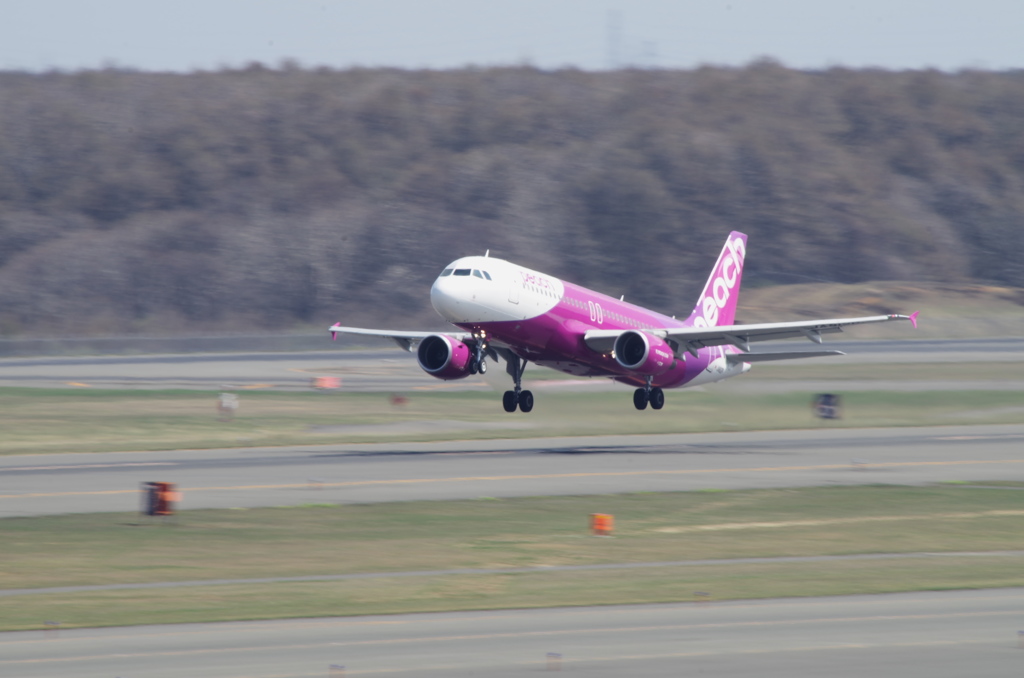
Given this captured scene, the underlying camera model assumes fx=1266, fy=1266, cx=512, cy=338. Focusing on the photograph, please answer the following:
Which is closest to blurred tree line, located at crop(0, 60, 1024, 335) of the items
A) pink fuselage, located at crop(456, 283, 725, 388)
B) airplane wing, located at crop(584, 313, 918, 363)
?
pink fuselage, located at crop(456, 283, 725, 388)

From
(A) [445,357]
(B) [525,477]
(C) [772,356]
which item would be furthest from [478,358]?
(C) [772,356]

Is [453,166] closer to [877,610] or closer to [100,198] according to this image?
[100,198]

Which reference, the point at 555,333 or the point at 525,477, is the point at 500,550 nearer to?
the point at 525,477

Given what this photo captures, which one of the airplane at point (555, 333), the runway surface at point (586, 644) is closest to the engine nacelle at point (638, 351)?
the airplane at point (555, 333)

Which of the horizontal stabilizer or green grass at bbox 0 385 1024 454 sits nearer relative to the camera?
the horizontal stabilizer

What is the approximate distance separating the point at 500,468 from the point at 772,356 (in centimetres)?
1444

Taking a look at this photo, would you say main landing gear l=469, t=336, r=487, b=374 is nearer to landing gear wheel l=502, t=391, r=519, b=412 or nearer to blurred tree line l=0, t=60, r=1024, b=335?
landing gear wheel l=502, t=391, r=519, b=412

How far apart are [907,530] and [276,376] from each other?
52084mm

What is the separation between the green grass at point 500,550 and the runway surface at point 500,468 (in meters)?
2.13

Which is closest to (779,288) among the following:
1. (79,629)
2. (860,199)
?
(860,199)

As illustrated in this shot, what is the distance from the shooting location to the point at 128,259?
110375mm

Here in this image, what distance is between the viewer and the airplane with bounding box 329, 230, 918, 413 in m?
42.2

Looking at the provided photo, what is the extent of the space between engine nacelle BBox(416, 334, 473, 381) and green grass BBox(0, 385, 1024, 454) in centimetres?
893

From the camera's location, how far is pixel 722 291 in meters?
57.8
